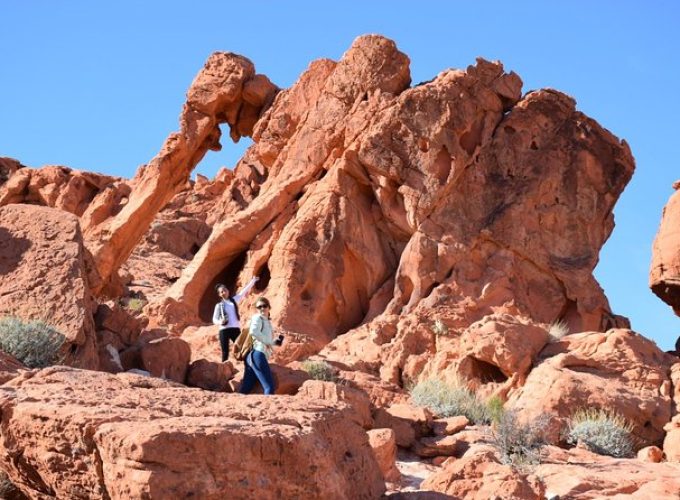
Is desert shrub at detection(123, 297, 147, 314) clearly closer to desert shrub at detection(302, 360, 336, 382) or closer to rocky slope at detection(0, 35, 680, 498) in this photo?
rocky slope at detection(0, 35, 680, 498)

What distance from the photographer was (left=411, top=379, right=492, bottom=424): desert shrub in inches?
533

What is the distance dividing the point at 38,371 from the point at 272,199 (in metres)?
13.1

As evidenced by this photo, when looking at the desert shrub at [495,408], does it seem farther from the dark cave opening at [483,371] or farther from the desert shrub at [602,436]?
the dark cave opening at [483,371]

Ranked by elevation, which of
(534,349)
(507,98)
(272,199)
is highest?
(507,98)

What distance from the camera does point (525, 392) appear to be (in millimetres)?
14289

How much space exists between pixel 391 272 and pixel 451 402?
21.9 ft

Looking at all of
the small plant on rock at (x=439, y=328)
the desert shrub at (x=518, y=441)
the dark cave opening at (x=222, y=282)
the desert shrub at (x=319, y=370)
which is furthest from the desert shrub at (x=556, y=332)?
the dark cave opening at (x=222, y=282)

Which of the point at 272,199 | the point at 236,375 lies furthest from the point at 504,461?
the point at 272,199

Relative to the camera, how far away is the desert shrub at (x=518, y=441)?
10352 millimetres

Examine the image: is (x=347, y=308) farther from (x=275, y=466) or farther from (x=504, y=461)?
(x=275, y=466)

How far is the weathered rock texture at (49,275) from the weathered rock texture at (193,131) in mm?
9767

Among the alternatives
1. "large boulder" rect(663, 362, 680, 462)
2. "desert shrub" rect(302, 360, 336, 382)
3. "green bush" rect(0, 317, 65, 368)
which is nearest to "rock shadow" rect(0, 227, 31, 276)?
"green bush" rect(0, 317, 65, 368)

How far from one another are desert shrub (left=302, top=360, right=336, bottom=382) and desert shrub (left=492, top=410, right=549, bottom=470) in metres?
2.66

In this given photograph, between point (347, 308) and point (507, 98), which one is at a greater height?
point (507, 98)
